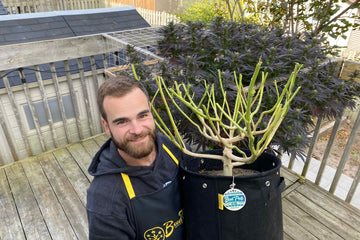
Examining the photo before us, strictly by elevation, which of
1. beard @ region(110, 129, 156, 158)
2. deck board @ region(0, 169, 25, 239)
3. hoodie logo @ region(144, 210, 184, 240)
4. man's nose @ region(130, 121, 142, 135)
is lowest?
deck board @ region(0, 169, 25, 239)

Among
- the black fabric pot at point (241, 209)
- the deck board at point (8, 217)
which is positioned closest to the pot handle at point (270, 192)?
the black fabric pot at point (241, 209)

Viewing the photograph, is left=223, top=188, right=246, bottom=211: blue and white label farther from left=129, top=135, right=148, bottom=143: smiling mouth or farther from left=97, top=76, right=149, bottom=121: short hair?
left=97, top=76, right=149, bottom=121: short hair

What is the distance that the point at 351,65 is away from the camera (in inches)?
80.9

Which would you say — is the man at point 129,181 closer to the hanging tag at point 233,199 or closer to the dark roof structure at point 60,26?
the hanging tag at point 233,199

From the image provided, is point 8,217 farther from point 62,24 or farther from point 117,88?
point 62,24

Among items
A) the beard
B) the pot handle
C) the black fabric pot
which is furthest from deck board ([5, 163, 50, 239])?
the pot handle

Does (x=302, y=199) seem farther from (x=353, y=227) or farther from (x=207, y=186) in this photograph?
(x=207, y=186)

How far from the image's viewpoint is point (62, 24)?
5.39 metres

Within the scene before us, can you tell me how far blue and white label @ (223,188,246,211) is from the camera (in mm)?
881

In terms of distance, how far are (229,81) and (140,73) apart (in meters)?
0.59

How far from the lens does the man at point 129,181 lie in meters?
1.02

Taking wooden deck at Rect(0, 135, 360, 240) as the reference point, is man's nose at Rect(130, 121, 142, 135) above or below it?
above

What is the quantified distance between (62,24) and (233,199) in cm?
560

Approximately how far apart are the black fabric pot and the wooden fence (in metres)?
8.15
